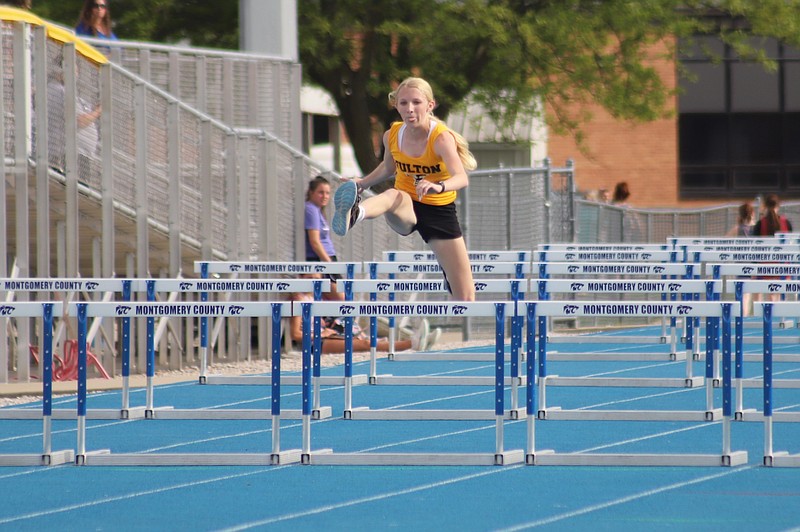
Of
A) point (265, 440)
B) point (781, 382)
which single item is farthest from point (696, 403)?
point (265, 440)

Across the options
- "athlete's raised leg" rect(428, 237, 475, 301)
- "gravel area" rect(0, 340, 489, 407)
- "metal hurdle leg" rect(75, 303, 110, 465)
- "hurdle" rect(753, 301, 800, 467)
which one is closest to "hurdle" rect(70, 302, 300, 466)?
"metal hurdle leg" rect(75, 303, 110, 465)

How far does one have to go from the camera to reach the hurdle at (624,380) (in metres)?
8.81

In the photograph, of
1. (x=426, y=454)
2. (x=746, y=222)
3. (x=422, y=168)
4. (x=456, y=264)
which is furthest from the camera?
(x=746, y=222)

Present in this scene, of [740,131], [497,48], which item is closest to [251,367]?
[497,48]

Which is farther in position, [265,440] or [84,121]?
[84,121]

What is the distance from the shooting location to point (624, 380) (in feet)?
42.2

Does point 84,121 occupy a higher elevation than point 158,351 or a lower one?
higher

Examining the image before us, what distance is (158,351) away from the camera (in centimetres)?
1622

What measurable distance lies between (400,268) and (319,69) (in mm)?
12247

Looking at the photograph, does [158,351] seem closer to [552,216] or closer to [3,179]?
[3,179]

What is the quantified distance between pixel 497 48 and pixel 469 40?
22.0 inches

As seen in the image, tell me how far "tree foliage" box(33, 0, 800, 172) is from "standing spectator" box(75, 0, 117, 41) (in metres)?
7.41

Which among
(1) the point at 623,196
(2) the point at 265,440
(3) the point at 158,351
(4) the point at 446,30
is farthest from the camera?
(1) the point at 623,196

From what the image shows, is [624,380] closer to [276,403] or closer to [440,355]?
[440,355]
